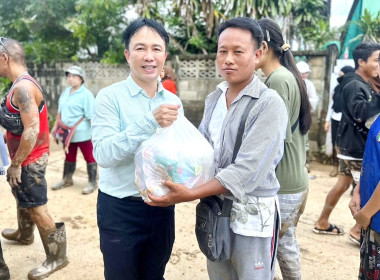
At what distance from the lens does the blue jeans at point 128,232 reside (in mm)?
1745

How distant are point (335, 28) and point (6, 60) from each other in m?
8.83

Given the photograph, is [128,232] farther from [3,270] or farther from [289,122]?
[3,270]

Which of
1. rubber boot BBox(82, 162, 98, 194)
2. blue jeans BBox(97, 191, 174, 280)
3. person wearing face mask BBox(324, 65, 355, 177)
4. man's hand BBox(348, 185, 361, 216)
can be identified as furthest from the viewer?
rubber boot BBox(82, 162, 98, 194)

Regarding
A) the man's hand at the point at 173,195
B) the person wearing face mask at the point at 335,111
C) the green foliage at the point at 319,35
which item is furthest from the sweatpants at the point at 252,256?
the green foliage at the point at 319,35

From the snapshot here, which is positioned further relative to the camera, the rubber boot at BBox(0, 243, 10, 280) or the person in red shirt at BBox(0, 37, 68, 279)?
the rubber boot at BBox(0, 243, 10, 280)

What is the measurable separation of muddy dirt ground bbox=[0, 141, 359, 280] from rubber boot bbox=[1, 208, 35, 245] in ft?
0.21

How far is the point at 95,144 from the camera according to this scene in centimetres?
161

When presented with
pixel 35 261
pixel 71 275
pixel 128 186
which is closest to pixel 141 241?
pixel 128 186

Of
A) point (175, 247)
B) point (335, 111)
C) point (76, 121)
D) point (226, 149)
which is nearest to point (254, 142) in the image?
point (226, 149)

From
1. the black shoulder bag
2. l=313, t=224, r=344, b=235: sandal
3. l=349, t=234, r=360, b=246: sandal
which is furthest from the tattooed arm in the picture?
l=349, t=234, r=360, b=246: sandal

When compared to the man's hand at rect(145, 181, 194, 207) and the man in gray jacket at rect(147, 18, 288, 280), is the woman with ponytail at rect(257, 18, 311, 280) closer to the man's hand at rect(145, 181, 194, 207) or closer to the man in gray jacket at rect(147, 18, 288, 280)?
the man in gray jacket at rect(147, 18, 288, 280)

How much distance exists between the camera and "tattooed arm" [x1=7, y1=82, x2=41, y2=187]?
246cm

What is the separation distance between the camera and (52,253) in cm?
276

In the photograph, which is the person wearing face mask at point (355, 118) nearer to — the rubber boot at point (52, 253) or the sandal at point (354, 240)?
the sandal at point (354, 240)
